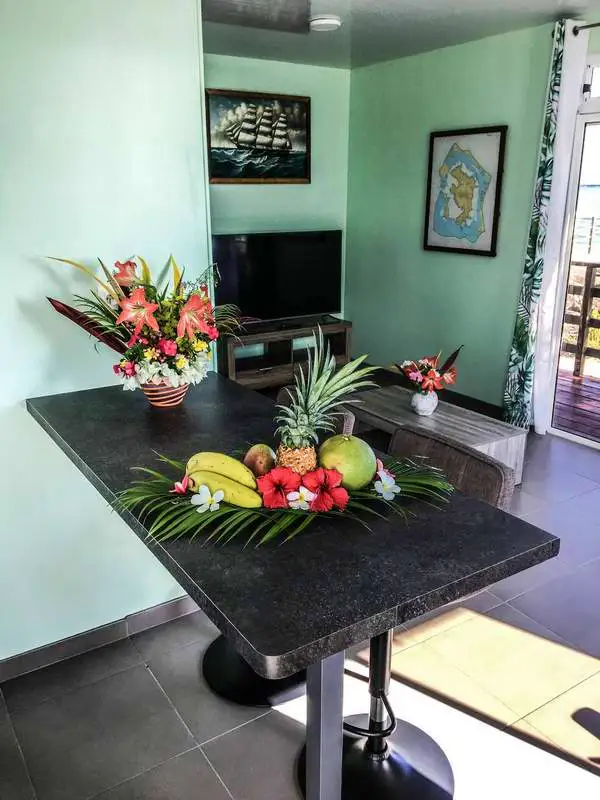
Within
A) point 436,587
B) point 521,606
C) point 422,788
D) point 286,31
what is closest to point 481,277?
point 286,31

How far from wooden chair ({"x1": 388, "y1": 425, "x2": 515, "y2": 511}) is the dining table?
0.65ft

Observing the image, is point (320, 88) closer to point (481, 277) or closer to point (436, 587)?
point (481, 277)

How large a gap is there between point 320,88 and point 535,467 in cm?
377

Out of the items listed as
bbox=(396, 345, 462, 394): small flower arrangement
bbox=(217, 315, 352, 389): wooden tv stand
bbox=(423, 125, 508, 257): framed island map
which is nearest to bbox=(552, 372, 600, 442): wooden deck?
bbox=(423, 125, 508, 257): framed island map

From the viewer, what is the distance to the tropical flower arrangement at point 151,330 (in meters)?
1.89

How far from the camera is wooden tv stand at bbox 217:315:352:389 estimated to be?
554 cm

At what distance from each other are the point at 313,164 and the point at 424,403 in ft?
9.97

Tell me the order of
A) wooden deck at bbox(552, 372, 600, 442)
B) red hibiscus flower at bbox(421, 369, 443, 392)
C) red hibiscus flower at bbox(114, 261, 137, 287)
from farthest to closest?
wooden deck at bbox(552, 372, 600, 442) < red hibiscus flower at bbox(421, 369, 443, 392) < red hibiscus flower at bbox(114, 261, 137, 287)

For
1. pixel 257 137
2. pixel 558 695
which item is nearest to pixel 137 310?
pixel 558 695

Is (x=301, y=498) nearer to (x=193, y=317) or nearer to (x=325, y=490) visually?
(x=325, y=490)

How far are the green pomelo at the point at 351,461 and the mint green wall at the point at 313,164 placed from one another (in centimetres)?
445

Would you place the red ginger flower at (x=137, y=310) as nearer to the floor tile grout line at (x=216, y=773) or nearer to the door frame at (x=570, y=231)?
the floor tile grout line at (x=216, y=773)

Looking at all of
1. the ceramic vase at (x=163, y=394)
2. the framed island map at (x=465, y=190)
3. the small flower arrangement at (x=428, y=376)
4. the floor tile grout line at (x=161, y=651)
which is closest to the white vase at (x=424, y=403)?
the small flower arrangement at (x=428, y=376)

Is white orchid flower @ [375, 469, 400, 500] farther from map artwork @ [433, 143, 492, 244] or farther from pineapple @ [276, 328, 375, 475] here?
map artwork @ [433, 143, 492, 244]
